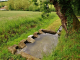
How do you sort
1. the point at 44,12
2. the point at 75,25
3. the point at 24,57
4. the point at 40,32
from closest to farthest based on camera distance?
the point at 24,57
the point at 75,25
the point at 44,12
the point at 40,32

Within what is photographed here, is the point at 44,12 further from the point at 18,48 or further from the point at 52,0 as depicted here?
the point at 18,48

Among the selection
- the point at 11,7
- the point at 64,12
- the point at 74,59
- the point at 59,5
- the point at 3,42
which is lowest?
the point at 3,42

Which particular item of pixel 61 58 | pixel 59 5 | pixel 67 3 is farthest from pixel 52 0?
pixel 61 58

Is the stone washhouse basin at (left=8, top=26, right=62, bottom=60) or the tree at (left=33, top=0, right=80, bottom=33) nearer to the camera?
the stone washhouse basin at (left=8, top=26, right=62, bottom=60)

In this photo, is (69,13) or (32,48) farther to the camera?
(32,48)

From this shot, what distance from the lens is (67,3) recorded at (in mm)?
Answer: 6051

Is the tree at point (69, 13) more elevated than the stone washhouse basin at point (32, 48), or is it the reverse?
the tree at point (69, 13)

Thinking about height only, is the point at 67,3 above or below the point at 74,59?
above

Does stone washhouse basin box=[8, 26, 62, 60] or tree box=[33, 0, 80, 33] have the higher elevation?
tree box=[33, 0, 80, 33]

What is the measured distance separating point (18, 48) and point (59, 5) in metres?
6.10

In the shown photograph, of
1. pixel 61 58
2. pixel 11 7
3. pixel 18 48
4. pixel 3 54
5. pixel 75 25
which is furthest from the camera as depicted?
pixel 11 7

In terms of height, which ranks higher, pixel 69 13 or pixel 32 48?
pixel 69 13

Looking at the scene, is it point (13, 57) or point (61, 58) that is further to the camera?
point (13, 57)

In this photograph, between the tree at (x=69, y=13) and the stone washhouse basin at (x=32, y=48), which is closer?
the stone washhouse basin at (x=32, y=48)
